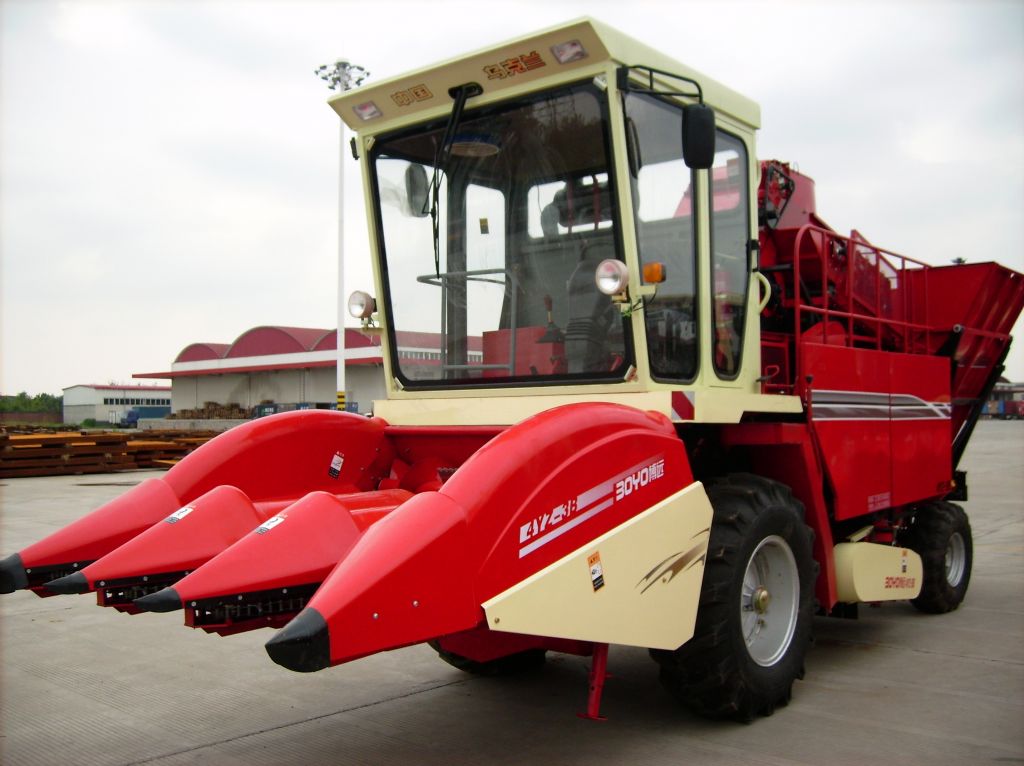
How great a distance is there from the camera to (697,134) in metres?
3.99

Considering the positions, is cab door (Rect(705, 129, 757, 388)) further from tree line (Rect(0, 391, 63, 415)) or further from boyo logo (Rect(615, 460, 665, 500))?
tree line (Rect(0, 391, 63, 415))

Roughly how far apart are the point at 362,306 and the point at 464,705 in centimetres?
212

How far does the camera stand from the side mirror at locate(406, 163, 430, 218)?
4.82 metres

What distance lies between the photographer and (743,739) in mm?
4023

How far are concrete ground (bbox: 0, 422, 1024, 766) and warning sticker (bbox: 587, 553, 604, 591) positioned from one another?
906mm

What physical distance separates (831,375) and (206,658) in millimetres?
4017

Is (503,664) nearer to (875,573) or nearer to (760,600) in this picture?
(760,600)

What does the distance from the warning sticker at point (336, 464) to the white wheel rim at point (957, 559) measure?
4711 millimetres

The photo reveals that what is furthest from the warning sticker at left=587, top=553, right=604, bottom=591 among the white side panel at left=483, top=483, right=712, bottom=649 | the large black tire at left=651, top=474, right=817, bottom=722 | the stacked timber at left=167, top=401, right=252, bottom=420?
the stacked timber at left=167, top=401, right=252, bottom=420

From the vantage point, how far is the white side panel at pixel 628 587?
3.18 m

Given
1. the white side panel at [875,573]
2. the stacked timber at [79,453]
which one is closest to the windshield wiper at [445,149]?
the white side panel at [875,573]

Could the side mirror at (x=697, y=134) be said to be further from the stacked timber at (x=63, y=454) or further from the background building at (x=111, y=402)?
the background building at (x=111, y=402)

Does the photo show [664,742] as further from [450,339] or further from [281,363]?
[281,363]

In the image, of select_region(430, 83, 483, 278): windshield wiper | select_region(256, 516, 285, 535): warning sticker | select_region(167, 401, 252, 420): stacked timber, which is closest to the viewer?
select_region(256, 516, 285, 535): warning sticker
